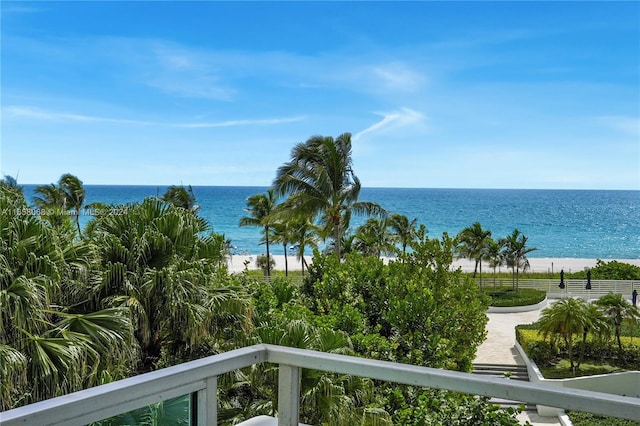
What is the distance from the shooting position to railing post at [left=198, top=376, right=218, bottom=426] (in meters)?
1.98

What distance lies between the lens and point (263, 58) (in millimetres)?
49438

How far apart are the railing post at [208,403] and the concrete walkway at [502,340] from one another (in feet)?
47.3

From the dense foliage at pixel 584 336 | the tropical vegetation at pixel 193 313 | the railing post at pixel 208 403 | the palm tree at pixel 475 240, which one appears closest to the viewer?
the railing post at pixel 208 403

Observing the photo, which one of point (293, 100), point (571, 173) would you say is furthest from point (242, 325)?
point (571, 173)

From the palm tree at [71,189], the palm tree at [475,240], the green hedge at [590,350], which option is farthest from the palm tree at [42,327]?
the palm tree at [475,240]

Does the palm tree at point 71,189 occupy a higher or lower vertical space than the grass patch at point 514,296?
higher

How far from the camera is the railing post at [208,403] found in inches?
78.1

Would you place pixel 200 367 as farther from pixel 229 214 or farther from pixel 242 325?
pixel 229 214

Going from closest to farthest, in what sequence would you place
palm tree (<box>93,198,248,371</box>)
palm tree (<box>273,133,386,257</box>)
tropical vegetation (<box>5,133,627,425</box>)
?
tropical vegetation (<box>5,133,627,425</box>) < palm tree (<box>93,198,248,371</box>) < palm tree (<box>273,133,386,257</box>)

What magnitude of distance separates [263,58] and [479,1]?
35879 millimetres

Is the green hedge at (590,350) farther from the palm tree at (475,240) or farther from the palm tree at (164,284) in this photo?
the palm tree at (475,240)

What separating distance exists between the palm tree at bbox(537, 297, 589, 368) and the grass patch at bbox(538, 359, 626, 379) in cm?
30

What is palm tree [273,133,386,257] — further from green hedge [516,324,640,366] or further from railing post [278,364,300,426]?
railing post [278,364,300,426]

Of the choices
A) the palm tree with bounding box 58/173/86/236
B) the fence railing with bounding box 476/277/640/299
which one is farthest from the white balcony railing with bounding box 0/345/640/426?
the fence railing with bounding box 476/277/640/299
